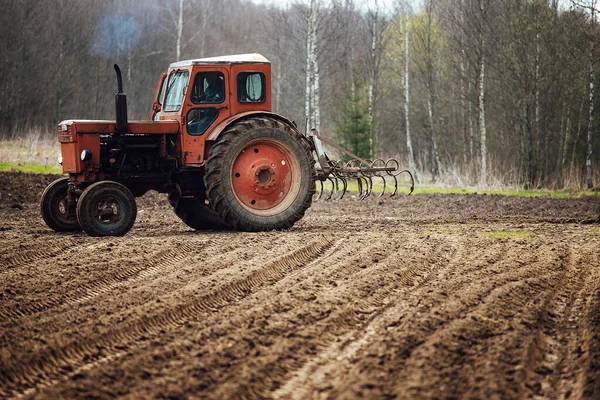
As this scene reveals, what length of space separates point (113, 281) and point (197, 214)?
14.2 feet

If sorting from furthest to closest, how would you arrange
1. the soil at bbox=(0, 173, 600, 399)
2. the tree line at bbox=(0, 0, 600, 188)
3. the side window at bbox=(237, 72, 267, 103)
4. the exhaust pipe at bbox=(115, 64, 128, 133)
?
the tree line at bbox=(0, 0, 600, 188) < the side window at bbox=(237, 72, 267, 103) < the exhaust pipe at bbox=(115, 64, 128, 133) < the soil at bbox=(0, 173, 600, 399)

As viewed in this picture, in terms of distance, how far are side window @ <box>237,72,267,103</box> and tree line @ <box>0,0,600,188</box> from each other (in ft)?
38.8

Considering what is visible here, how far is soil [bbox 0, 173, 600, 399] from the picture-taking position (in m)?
4.58

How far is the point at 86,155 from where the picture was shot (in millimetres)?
10180

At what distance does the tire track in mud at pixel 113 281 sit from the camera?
6233 mm

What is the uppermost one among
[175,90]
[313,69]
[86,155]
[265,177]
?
[313,69]

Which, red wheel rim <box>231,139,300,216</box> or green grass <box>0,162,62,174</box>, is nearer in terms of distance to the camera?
red wheel rim <box>231,139,300,216</box>

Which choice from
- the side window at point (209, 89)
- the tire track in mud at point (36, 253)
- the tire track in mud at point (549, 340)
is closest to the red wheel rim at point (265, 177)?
the side window at point (209, 89)

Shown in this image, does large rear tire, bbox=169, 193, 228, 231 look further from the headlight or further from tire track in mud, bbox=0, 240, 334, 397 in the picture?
tire track in mud, bbox=0, 240, 334, 397

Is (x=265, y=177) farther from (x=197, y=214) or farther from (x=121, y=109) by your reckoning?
(x=121, y=109)

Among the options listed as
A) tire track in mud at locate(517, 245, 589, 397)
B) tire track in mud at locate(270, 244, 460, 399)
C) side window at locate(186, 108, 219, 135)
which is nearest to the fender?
side window at locate(186, 108, 219, 135)

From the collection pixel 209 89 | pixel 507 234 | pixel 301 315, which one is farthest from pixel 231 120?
pixel 301 315

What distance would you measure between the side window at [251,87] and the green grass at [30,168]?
32.7 ft

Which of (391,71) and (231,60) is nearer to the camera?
(231,60)
